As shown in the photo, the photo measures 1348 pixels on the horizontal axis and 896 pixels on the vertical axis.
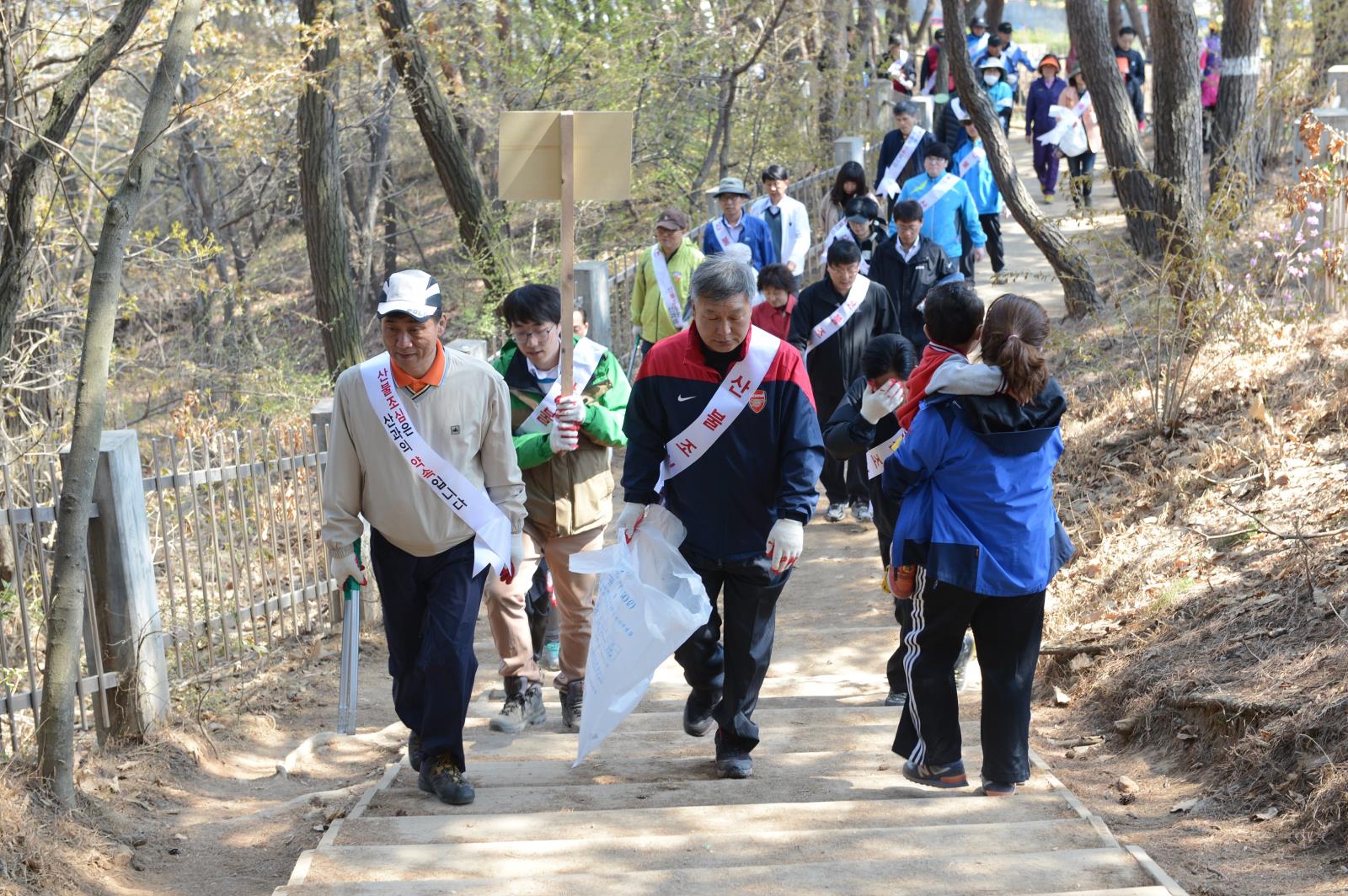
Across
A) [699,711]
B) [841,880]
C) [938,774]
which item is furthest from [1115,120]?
[841,880]

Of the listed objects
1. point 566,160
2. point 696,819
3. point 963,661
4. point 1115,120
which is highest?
point 1115,120

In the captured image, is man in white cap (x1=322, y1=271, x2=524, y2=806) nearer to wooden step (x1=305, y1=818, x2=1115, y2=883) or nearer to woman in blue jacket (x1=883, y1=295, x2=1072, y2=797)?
wooden step (x1=305, y1=818, x2=1115, y2=883)

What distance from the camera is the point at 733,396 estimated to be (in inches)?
184

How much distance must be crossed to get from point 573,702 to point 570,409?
4.35 ft

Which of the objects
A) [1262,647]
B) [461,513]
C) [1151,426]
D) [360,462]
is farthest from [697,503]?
[1151,426]

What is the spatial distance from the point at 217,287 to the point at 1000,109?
10.8 m

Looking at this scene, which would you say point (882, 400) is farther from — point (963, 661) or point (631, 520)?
point (963, 661)

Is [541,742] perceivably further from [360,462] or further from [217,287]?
[217,287]

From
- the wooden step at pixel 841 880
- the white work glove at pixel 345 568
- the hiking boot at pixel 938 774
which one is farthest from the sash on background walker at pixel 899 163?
the wooden step at pixel 841 880

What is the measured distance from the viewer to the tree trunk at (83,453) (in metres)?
5.01

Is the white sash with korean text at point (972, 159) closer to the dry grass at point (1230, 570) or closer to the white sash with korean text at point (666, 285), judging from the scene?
the dry grass at point (1230, 570)

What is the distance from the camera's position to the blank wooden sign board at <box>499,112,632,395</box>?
534 centimetres

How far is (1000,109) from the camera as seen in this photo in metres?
19.1

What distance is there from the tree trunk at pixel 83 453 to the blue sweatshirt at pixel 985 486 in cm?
290
